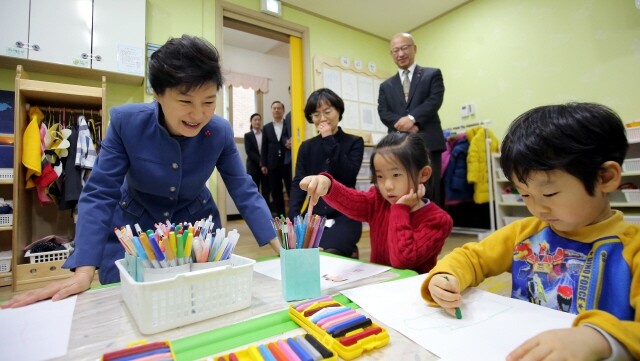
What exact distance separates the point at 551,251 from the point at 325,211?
115 cm

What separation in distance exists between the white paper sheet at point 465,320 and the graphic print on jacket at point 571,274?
0.09 metres

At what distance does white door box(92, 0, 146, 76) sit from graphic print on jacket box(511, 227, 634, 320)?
2.48m

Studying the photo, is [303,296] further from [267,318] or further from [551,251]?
[551,251]

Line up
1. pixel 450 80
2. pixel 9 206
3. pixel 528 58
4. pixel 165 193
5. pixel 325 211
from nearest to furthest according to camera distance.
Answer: pixel 165 193, pixel 325 211, pixel 9 206, pixel 528 58, pixel 450 80

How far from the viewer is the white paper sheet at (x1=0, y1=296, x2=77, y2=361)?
0.39 m

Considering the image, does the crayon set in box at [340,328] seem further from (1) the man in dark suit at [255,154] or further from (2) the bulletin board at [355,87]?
(1) the man in dark suit at [255,154]

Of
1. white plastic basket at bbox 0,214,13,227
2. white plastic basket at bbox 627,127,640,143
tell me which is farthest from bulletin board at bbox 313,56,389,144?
white plastic basket at bbox 0,214,13,227

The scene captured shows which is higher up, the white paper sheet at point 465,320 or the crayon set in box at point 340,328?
the crayon set in box at point 340,328

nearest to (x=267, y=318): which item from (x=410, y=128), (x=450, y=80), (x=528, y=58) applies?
(x=410, y=128)

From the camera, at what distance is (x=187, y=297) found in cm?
47

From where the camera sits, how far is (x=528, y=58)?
299 centimetres

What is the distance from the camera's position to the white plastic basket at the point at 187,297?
1.44ft

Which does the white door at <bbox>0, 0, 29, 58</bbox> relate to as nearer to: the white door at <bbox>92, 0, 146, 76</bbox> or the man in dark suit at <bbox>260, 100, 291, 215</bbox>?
the white door at <bbox>92, 0, 146, 76</bbox>

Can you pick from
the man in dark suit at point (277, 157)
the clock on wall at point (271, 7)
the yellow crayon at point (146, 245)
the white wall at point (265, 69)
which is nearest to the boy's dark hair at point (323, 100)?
the yellow crayon at point (146, 245)
